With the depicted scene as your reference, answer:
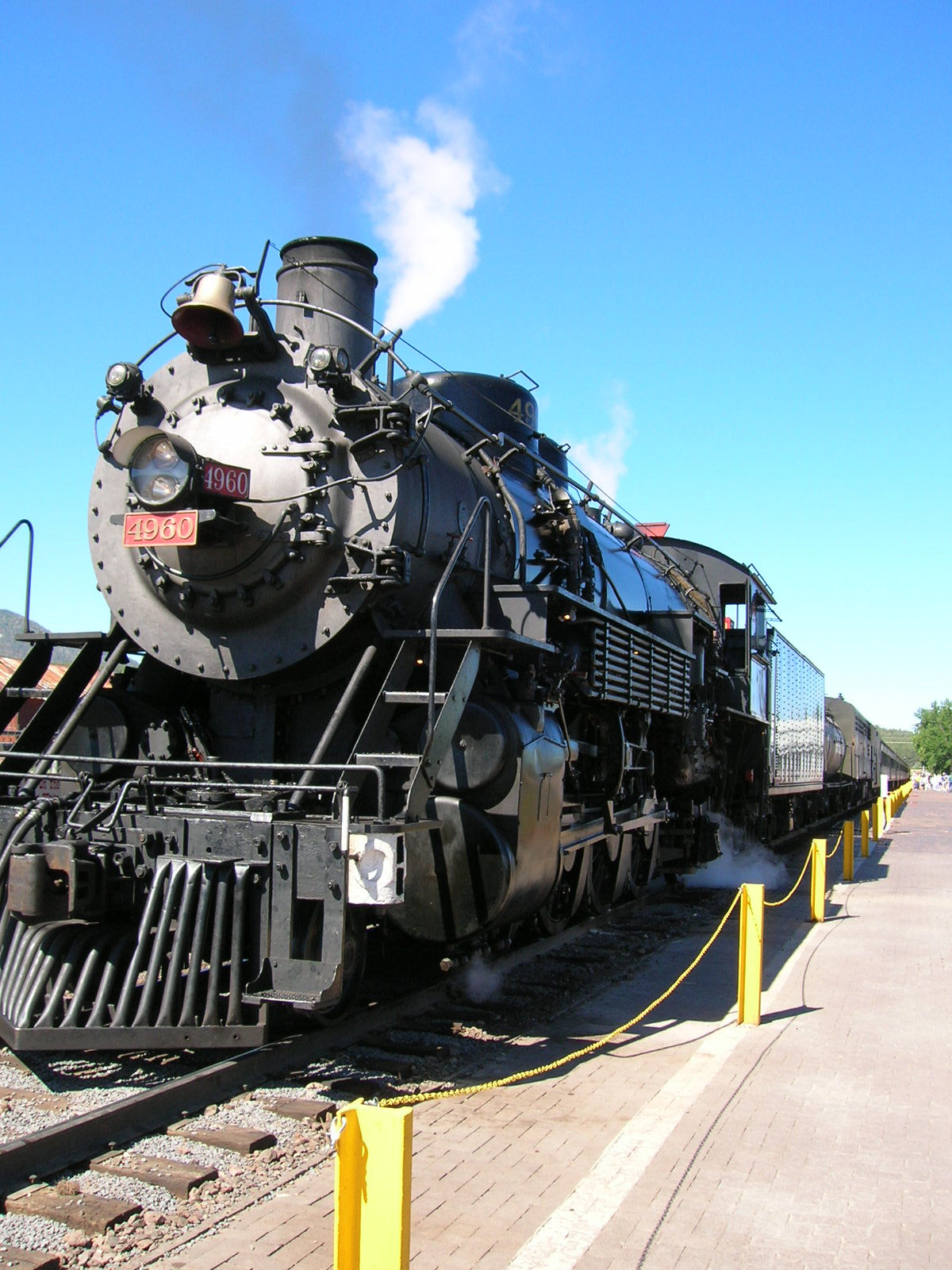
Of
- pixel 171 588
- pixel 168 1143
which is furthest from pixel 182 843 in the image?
pixel 171 588

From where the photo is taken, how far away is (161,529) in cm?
518

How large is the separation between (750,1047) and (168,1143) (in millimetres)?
3069

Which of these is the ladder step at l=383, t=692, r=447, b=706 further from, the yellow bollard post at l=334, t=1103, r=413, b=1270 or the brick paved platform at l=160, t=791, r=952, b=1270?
the yellow bollard post at l=334, t=1103, r=413, b=1270

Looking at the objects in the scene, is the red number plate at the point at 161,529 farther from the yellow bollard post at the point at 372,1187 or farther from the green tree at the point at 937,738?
the green tree at the point at 937,738

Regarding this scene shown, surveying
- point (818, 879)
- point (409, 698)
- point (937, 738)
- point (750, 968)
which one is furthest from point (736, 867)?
point (937, 738)

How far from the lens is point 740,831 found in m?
13.6

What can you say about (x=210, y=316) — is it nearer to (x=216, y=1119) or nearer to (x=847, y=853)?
(x=216, y=1119)

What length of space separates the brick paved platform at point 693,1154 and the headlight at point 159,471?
3025mm

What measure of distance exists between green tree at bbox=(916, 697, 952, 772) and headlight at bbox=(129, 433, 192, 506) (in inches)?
4264

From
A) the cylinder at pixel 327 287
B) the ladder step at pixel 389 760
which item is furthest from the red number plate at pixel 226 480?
the ladder step at pixel 389 760

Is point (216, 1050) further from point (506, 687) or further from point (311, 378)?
point (311, 378)

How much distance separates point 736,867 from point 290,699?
29.0 feet

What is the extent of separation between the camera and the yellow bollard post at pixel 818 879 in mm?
9258

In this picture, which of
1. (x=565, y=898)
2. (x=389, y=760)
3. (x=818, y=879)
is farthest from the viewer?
(x=818, y=879)
